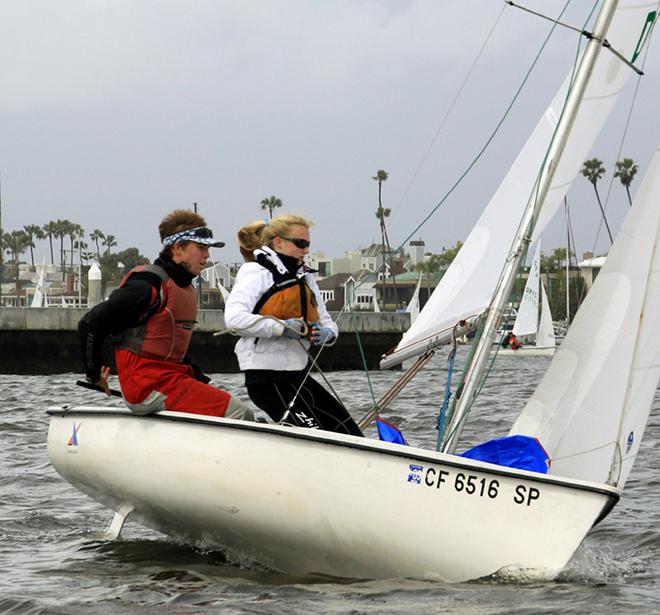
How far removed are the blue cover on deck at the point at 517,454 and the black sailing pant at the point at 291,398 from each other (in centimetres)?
72

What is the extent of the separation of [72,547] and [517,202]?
3.20 meters

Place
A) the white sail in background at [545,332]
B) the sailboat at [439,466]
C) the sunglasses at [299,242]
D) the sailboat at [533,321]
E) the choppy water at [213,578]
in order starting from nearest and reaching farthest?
the choppy water at [213,578] < the sailboat at [439,466] < the sunglasses at [299,242] < the sailboat at [533,321] < the white sail in background at [545,332]

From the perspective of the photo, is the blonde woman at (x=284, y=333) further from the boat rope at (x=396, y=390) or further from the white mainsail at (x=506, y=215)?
the white mainsail at (x=506, y=215)

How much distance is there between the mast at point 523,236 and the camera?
6219 mm

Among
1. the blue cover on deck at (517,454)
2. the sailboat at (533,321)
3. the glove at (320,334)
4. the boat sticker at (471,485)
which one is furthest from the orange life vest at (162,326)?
the sailboat at (533,321)

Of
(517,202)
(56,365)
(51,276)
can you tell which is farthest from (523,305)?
(51,276)

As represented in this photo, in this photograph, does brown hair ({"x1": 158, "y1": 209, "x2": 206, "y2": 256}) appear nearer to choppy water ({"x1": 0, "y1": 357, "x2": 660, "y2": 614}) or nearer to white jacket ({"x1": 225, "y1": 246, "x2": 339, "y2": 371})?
white jacket ({"x1": 225, "y1": 246, "x2": 339, "y2": 371})

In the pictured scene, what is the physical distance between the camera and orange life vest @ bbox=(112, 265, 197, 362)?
601 centimetres

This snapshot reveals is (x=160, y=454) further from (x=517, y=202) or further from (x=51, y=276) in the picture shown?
(x=51, y=276)

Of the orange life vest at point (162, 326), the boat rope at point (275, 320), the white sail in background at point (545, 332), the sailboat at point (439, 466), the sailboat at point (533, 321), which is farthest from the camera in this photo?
the white sail in background at point (545, 332)

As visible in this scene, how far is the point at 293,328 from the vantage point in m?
5.93

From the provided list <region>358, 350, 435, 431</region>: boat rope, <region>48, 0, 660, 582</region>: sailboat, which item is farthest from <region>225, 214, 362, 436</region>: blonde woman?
<region>48, 0, 660, 582</region>: sailboat

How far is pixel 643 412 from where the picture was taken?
20.3 feet

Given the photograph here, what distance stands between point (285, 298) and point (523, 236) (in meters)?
1.29
